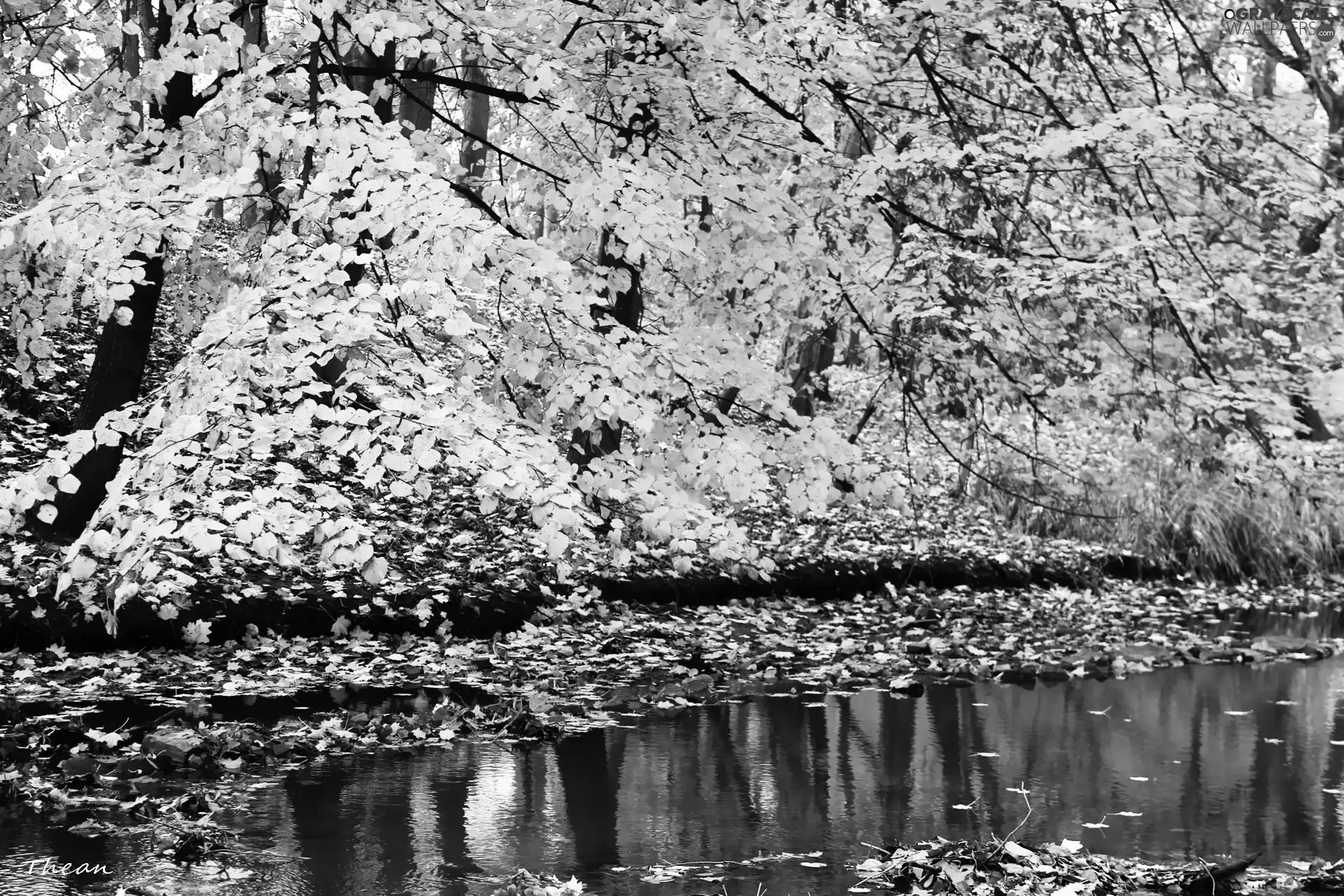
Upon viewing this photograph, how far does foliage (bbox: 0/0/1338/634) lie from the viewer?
5.24 meters

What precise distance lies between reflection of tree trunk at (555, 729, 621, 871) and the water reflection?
14 millimetres

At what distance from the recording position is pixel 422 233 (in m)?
5.25

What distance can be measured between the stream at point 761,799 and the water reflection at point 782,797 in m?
0.01

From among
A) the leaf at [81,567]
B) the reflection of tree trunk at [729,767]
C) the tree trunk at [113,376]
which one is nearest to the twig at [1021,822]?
the reflection of tree trunk at [729,767]

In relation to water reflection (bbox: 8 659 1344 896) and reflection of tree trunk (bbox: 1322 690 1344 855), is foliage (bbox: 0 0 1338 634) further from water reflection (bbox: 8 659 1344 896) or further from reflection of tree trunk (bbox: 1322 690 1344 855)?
reflection of tree trunk (bbox: 1322 690 1344 855)

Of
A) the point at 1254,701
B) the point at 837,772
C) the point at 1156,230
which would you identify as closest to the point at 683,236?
the point at 837,772

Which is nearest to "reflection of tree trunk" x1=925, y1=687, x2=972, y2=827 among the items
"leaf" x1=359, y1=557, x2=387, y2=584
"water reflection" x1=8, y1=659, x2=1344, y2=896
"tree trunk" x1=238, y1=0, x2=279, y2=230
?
"water reflection" x1=8, y1=659, x2=1344, y2=896

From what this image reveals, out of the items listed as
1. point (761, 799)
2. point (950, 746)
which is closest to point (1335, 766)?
point (950, 746)

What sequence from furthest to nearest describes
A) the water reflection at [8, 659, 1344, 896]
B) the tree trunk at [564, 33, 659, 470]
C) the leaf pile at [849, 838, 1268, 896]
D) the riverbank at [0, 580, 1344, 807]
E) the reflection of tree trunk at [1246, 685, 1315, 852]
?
the tree trunk at [564, 33, 659, 470] → the riverbank at [0, 580, 1344, 807] → the reflection of tree trunk at [1246, 685, 1315, 852] → the water reflection at [8, 659, 1344, 896] → the leaf pile at [849, 838, 1268, 896]

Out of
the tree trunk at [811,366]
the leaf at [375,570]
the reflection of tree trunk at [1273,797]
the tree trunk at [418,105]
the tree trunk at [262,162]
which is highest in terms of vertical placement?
the tree trunk at [418,105]

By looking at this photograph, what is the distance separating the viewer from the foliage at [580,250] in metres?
5.24

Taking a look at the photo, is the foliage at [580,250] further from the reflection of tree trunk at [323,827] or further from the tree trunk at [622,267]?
the reflection of tree trunk at [323,827]

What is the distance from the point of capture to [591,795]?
5.32m

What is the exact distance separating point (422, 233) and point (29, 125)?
469 centimetres
